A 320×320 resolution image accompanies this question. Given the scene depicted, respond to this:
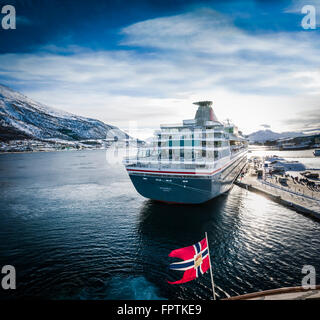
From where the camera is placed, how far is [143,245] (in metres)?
18.8

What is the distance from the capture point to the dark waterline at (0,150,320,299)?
13344 millimetres

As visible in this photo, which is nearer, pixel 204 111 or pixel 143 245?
pixel 143 245

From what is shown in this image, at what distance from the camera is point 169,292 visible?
42.0 ft

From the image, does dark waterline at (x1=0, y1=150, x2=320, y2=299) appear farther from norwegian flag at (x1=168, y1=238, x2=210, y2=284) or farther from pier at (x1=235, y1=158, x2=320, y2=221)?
norwegian flag at (x1=168, y1=238, x2=210, y2=284)

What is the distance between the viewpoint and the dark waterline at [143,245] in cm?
1334

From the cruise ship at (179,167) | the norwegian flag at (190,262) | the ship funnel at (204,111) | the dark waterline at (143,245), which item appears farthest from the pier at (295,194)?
the norwegian flag at (190,262)

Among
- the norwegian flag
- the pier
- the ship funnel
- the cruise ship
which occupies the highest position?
the ship funnel

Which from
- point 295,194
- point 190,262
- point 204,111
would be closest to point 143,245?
point 190,262

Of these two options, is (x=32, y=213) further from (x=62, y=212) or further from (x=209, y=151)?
(x=209, y=151)

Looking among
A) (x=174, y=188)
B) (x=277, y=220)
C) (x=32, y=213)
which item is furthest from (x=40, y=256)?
(x=277, y=220)

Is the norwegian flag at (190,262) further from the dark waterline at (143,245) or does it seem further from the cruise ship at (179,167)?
the cruise ship at (179,167)

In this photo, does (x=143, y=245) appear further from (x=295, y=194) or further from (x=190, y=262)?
(x=295, y=194)

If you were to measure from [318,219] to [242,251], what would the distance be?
509 inches

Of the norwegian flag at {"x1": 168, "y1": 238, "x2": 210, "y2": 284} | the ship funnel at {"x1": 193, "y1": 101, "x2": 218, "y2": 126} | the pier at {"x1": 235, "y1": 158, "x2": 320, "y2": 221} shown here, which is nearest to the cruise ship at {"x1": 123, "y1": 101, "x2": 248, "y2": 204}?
the ship funnel at {"x1": 193, "y1": 101, "x2": 218, "y2": 126}
